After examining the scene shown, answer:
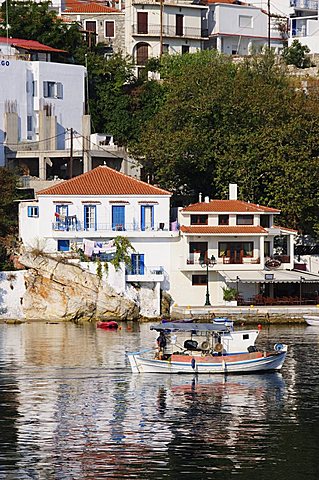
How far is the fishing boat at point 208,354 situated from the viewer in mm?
53969

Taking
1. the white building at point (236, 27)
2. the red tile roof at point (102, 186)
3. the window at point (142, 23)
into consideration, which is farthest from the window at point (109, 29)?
the red tile roof at point (102, 186)

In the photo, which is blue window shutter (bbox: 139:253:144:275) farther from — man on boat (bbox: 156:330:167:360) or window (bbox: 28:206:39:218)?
man on boat (bbox: 156:330:167:360)

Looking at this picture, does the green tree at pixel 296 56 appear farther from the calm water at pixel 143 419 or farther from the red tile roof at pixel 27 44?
the calm water at pixel 143 419

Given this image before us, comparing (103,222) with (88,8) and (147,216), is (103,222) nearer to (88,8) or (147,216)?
(147,216)

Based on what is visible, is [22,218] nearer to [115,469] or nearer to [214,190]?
[214,190]

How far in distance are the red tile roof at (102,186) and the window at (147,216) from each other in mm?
900

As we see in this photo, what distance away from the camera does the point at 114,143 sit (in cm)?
9612

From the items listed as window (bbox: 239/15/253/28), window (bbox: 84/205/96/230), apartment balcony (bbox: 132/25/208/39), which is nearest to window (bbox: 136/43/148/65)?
apartment balcony (bbox: 132/25/208/39)

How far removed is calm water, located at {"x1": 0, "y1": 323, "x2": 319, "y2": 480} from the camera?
124ft

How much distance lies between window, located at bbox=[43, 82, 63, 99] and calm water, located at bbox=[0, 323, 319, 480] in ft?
117

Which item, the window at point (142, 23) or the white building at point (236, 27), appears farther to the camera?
the white building at point (236, 27)

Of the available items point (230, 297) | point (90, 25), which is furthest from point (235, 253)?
point (90, 25)

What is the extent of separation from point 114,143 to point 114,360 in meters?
40.8

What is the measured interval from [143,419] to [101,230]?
33234 millimetres
